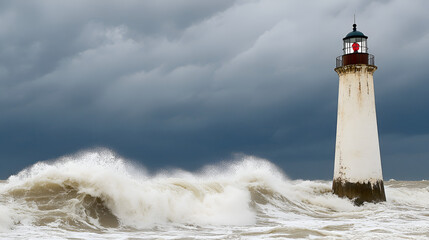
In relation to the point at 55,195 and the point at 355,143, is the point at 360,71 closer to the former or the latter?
the point at 355,143

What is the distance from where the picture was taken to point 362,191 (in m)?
15.2

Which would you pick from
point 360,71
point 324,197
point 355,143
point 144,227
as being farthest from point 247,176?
point 144,227

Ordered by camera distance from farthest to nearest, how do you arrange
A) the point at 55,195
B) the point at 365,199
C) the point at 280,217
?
the point at 365,199 → the point at 280,217 → the point at 55,195

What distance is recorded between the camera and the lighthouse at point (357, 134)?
15297mm

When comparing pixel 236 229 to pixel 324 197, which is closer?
pixel 236 229

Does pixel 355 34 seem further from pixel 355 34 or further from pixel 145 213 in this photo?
pixel 145 213

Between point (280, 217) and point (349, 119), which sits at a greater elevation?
point (349, 119)

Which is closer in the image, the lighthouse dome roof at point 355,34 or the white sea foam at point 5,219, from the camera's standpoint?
the white sea foam at point 5,219

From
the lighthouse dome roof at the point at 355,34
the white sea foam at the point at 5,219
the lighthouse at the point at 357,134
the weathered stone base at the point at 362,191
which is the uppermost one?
the lighthouse dome roof at the point at 355,34

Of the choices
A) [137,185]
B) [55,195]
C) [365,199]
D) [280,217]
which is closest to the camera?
[55,195]

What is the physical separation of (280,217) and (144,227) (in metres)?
4.63

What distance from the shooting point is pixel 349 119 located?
15.5 meters

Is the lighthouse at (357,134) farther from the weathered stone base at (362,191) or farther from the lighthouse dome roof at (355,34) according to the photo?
the lighthouse dome roof at (355,34)

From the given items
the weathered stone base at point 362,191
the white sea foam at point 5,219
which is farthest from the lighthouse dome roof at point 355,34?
the white sea foam at point 5,219
